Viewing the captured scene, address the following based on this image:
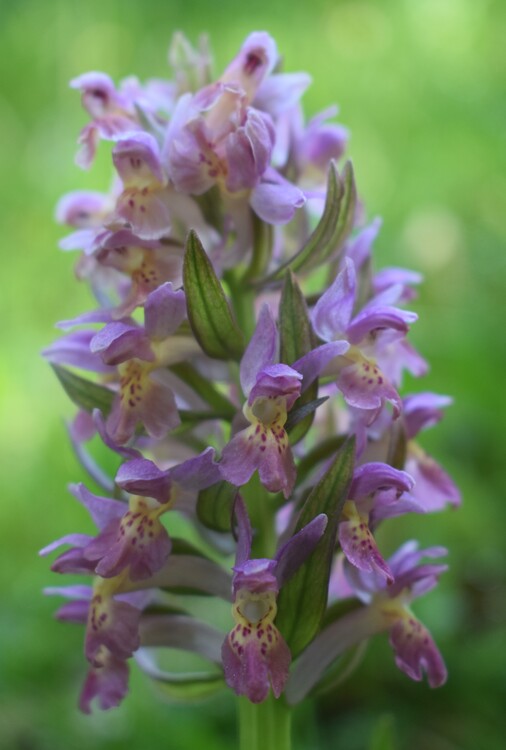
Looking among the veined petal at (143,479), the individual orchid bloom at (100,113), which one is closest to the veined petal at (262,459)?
the veined petal at (143,479)

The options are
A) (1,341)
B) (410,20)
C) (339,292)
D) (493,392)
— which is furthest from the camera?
(410,20)

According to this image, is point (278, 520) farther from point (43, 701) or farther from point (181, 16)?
point (181, 16)

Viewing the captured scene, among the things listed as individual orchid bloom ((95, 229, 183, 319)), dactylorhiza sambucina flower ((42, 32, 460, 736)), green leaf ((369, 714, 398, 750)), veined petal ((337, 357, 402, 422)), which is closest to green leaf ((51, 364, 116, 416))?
dactylorhiza sambucina flower ((42, 32, 460, 736))

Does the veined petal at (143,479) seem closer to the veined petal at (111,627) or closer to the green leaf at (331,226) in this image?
the veined petal at (111,627)

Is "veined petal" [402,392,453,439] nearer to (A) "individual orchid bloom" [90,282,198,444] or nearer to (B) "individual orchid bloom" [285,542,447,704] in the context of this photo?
(B) "individual orchid bloom" [285,542,447,704]

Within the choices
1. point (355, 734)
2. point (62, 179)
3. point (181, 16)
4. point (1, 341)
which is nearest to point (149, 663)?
point (355, 734)

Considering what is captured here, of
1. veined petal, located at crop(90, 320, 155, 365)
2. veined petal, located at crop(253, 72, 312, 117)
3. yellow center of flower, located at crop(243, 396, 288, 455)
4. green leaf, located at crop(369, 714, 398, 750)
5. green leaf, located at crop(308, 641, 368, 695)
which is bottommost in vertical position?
green leaf, located at crop(369, 714, 398, 750)

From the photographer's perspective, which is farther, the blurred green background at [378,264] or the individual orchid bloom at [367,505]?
the blurred green background at [378,264]
